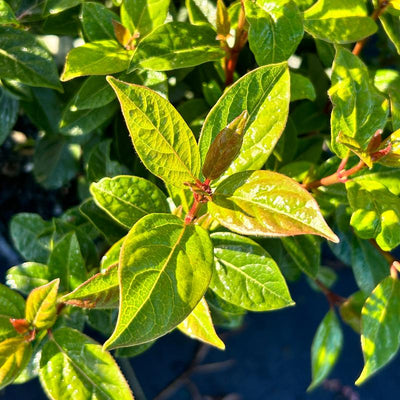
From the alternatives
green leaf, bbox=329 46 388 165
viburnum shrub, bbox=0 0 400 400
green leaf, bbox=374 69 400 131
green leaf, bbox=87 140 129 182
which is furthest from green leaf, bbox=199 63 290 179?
green leaf, bbox=87 140 129 182

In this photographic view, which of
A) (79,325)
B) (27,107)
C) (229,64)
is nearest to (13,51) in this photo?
(27,107)

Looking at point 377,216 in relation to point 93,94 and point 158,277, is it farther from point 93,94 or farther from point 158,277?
point 93,94

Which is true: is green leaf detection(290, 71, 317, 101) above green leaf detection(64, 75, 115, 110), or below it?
below

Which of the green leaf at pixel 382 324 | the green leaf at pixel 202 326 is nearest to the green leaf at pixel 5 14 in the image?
the green leaf at pixel 202 326

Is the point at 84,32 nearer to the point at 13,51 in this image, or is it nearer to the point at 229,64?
the point at 13,51

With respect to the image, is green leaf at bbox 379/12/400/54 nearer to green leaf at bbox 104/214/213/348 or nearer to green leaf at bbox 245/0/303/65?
green leaf at bbox 245/0/303/65

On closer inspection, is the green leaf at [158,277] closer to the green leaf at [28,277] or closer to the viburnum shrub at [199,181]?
the viburnum shrub at [199,181]

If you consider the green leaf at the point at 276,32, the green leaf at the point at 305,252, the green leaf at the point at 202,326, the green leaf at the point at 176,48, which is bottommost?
the green leaf at the point at 305,252

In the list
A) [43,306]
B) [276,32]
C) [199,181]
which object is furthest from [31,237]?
[276,32]
